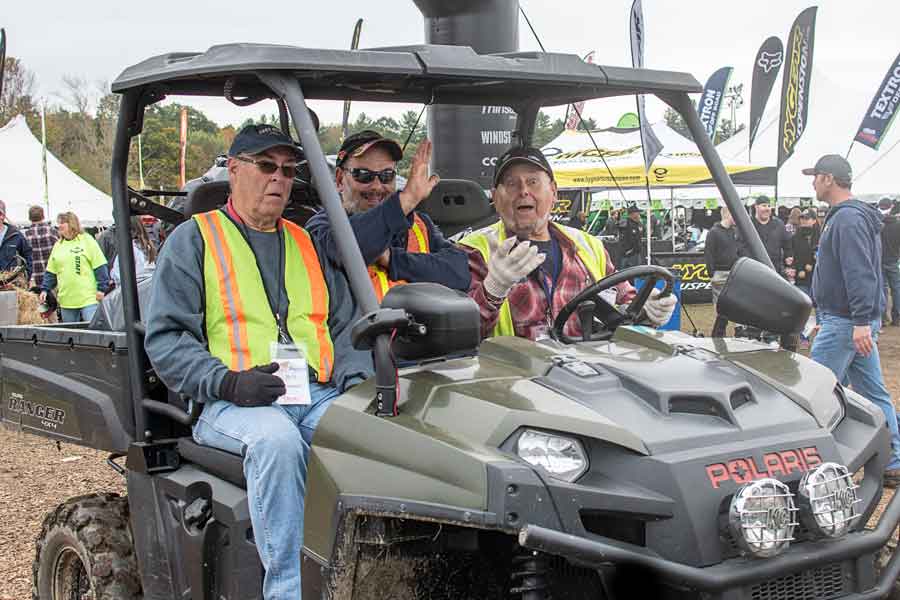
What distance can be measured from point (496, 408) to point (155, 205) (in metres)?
1.84

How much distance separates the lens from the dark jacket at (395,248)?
10.6 ft

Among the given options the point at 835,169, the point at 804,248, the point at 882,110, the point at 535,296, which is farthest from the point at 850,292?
the point at 882,110

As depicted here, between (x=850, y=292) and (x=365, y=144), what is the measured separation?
3871 mm

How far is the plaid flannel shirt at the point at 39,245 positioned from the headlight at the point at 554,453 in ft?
35.7

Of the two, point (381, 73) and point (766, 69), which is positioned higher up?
point (766, 69)

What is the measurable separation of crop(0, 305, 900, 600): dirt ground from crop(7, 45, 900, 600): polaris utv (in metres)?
2.02

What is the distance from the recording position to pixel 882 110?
17.5 metres

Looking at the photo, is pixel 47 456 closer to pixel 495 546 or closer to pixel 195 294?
pixel 195 294

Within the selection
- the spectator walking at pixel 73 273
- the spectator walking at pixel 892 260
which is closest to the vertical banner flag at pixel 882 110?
the spectator walking at pixel 892 260

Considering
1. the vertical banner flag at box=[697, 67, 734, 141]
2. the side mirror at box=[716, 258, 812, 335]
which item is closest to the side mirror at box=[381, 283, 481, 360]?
the side mirror at box=[716, 258, 812, 335]

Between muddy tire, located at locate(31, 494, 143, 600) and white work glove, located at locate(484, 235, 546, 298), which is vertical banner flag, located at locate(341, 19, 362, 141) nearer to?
white work glove, located at locate(484, 235, 546, 298)

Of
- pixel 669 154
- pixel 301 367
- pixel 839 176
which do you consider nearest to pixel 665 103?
pixel 301 367

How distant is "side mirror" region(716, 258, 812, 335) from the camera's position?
121 inches

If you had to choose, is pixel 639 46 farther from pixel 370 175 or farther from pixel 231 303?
pixel 231 303
